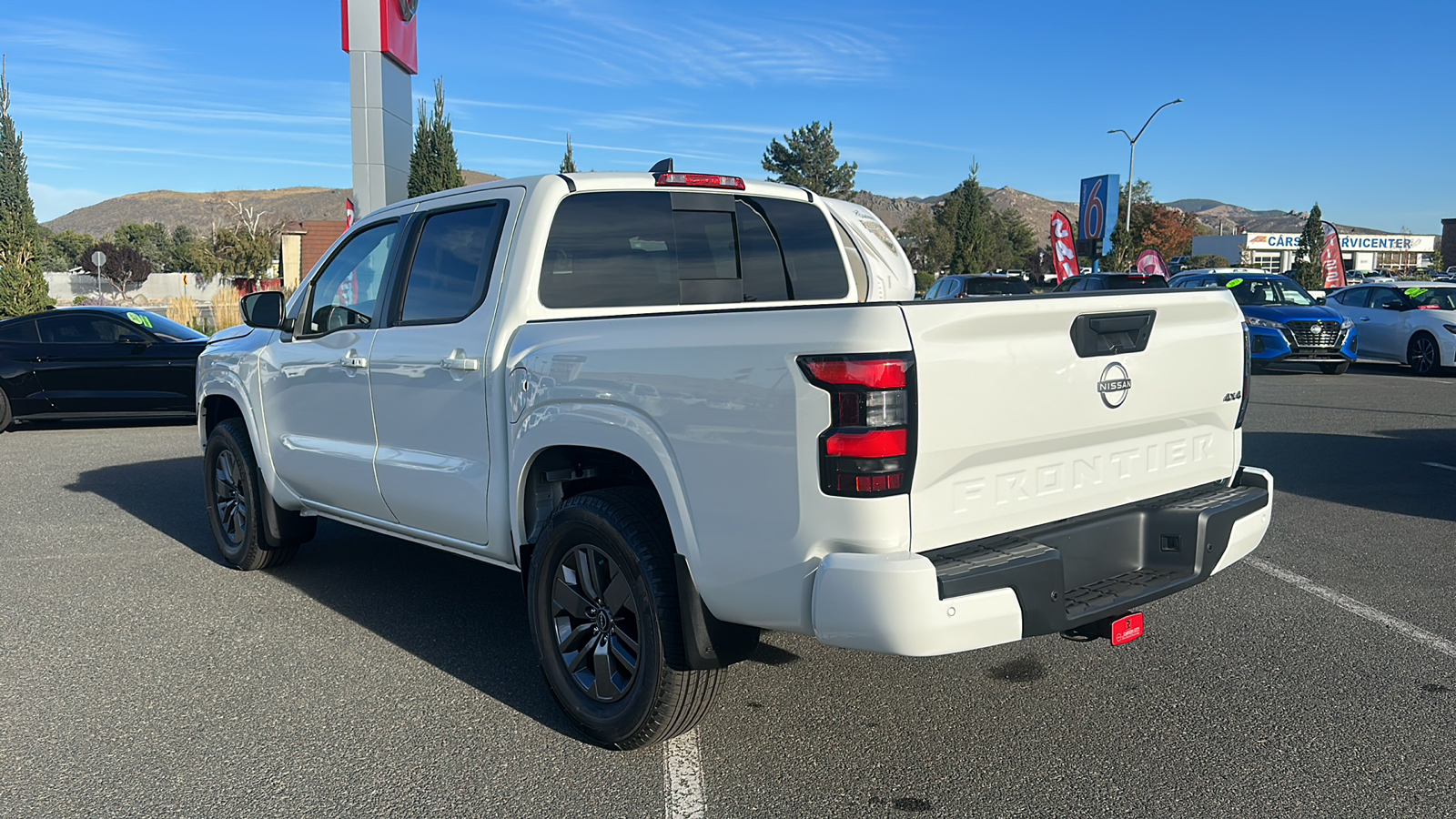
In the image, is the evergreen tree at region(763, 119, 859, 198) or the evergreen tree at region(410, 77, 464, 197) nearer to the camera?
the evergreen tree at region(410, 77, 464, 197)

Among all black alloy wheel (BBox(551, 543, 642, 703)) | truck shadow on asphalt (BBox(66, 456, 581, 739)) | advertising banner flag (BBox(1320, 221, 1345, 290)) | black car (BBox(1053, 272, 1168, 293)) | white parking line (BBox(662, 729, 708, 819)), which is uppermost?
advertising banner flag (BBox(1320, 221, 1345, 290))

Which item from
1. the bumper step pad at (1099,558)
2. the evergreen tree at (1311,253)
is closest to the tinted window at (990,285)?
the bumper step pad at (1099,558)

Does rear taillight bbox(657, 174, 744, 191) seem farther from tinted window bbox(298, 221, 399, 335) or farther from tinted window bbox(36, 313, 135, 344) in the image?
tinted window bbox(36, 313, 135, 344)

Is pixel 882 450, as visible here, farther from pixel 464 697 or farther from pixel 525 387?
pixel 464 697

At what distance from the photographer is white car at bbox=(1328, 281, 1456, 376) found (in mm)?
18062

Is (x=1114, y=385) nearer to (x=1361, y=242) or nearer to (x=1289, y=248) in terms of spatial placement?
(x=1289, y=248)

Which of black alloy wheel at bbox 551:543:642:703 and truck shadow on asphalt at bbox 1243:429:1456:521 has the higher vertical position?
black alloy wheel at bbox 551:543:642:703

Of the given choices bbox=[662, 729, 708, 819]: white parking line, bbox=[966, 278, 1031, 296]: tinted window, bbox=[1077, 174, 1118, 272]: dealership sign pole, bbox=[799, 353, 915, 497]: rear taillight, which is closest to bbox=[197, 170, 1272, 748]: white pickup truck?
bbox=[799, 353, 915, 497]: rear taillight

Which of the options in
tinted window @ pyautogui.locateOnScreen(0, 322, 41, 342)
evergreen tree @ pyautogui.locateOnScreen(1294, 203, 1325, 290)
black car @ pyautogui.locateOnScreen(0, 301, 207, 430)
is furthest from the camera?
evergreen tree @ pyautogui.locateOnScreen(1294, 203, 1325, 290)

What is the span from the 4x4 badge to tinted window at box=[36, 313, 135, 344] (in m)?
12.2

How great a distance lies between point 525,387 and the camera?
12.5 ft

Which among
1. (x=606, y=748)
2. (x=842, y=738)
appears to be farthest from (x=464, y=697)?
(x=842, y=738)

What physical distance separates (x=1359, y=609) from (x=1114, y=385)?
2743 mm

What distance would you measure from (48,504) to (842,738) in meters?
7.11
